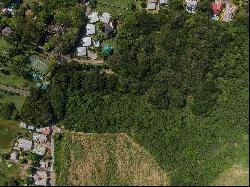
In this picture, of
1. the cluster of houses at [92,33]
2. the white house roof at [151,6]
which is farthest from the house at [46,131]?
the white house roof at [151,6]

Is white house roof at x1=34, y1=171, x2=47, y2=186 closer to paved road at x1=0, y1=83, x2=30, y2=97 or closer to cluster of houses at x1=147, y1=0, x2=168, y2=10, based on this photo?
paved road at x1=0, y1=83, x2=30, y2=97

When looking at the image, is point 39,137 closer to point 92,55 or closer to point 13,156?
point 13,156

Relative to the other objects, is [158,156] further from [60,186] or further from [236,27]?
[236,27]

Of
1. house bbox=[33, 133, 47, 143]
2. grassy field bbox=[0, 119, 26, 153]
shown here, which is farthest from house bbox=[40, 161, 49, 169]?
grassy field bbox=[0, 119, 26, 153]

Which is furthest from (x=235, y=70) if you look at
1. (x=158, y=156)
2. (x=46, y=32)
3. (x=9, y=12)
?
(x=9, y=12)

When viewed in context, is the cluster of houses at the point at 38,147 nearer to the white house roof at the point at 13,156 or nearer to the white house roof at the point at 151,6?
the white house roof at the point at 13,156

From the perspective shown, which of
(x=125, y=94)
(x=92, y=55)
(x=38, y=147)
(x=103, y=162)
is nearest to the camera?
(x=103, y=162)

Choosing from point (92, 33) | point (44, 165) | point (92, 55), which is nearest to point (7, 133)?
point (44, 165)
